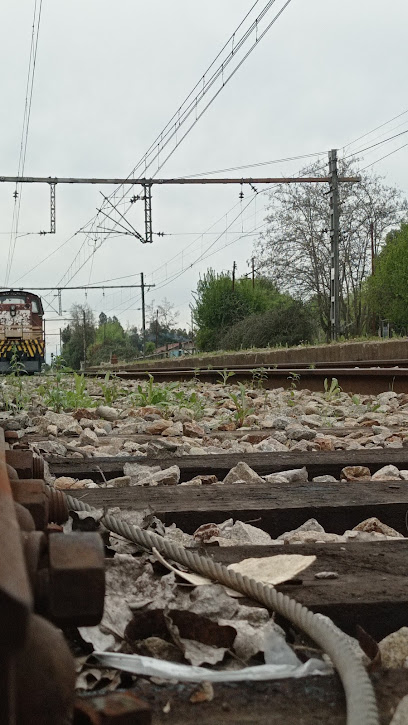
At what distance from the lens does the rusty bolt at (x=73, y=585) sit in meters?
0.65

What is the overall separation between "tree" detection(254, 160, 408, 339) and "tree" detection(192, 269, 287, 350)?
7.47ft

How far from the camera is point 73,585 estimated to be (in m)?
0.66

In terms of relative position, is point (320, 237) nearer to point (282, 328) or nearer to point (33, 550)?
point (282, 328)

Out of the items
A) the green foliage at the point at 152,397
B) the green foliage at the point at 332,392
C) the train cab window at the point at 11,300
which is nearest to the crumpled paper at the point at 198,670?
the green foliage at the point at 152,397

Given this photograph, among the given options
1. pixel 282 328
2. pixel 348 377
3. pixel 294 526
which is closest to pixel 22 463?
pixel 294 526

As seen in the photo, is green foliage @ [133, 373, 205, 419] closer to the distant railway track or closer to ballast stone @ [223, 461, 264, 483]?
the distant railway track

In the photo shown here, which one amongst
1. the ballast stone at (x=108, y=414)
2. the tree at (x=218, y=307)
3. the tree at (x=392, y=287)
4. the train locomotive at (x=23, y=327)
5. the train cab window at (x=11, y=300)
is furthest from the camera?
the tree at (x=218, y=307)

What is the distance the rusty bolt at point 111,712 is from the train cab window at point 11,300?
78.4ft

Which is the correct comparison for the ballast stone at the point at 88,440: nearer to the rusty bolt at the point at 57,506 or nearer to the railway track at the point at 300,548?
the railway track at the point at 300,548

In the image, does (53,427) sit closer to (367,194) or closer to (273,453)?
(273,453)

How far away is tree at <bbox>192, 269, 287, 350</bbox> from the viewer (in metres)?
36.7

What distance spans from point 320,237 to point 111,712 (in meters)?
36.3

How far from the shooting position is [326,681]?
0.85 m

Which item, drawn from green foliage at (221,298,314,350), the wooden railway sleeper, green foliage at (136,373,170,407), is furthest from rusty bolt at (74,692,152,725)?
green foliage at (221,298,314,350)
